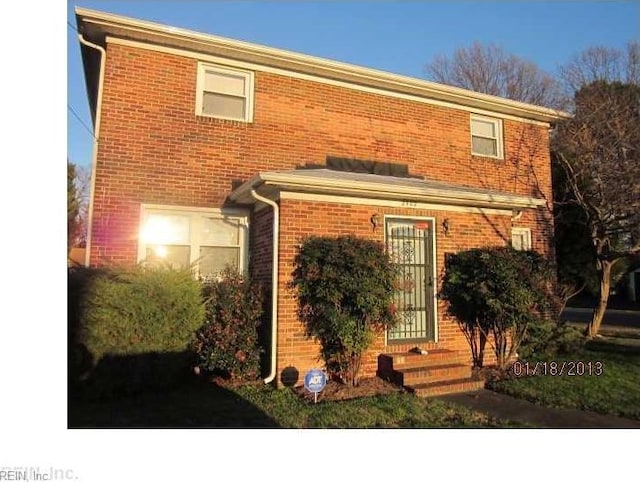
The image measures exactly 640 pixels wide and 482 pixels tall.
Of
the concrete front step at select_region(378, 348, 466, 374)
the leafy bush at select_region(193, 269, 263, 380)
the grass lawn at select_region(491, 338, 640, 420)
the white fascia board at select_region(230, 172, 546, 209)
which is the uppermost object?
the white fascia board at select_region(230, 172, 546, 209)

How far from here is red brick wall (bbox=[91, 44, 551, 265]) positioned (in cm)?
791

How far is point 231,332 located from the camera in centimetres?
686

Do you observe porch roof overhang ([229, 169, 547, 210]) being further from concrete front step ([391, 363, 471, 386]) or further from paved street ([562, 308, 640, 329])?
paved street ([562, 308, 640, 329])

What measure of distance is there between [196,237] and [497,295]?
5236 millimetres

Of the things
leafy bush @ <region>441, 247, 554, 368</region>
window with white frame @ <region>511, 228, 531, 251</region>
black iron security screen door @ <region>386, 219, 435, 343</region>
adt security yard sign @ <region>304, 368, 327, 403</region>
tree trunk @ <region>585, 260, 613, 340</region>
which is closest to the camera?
adt security yard sign @ <region>304, 368, 327, 403</region>

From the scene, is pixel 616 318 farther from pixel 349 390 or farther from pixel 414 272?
pixel 349 390

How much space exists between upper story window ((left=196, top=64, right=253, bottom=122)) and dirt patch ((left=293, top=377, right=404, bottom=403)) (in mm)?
5130

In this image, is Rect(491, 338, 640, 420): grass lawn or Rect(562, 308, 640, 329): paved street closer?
Rect(491, 338, 640, 420): grass lawn

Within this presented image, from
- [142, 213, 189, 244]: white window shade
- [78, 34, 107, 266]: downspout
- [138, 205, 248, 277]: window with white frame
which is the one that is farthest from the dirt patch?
[78, 34, 107, 266]: downspout

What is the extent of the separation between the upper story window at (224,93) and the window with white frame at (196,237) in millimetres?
1879

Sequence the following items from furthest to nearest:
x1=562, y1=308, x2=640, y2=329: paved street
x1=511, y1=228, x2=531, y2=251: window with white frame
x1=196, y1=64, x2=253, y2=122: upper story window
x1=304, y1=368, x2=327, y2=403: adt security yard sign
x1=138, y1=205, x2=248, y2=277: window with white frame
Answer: x1=562, y1=308, x2=640, y2=329: paved street < x1=511, y1=228, x2=531, y2=251: window with white frame < x1=196, y1=64, x2=253, y2=122: upper story window < x1=138, y1=205, x2=248, y2=277: window with white frame < x1=304, y1=368, x2=327, y2=403: adt security yard sign

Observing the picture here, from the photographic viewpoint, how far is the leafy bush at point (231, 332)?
6.79 m
